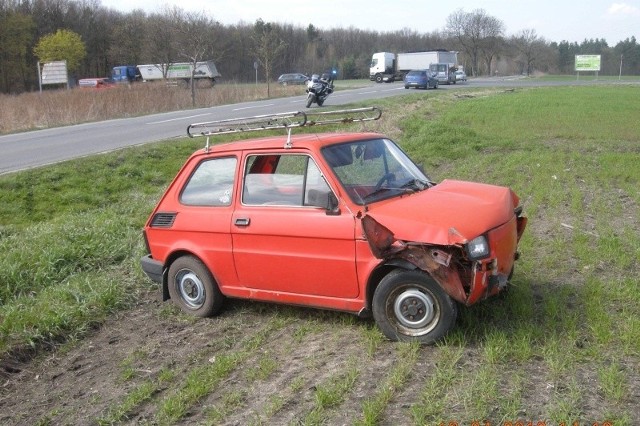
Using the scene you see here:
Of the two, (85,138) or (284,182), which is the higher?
(284,182)

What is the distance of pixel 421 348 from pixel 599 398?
1387 millimetres

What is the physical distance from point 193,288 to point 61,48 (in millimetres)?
75388

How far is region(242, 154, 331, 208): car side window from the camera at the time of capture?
19.2ft

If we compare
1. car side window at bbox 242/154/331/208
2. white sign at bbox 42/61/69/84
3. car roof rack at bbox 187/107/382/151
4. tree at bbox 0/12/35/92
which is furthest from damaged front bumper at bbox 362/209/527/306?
tree at bbox 0/12/35/92

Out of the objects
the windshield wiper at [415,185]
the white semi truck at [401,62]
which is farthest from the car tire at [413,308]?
the white semi truck at [401,62]

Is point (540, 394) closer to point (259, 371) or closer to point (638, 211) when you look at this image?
point (259, 371)

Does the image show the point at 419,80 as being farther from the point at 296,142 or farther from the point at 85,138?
the point at 296,142

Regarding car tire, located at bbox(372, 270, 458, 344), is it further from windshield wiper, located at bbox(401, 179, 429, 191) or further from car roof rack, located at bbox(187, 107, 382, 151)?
car roof rack, located at bbox(187, 107, 382, 151)

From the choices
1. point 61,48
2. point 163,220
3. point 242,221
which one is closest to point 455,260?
point 242,221

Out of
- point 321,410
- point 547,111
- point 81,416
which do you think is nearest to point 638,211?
point 321,410

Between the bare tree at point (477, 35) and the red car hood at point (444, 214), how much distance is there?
105289mm

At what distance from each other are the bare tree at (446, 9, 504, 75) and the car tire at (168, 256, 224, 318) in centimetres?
10524

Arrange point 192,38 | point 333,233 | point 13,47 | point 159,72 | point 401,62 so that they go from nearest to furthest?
point 333,233, point 192,38, point 13,47, point 159,72, point 401,62

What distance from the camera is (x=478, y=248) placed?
16.8 ft
